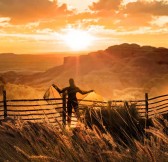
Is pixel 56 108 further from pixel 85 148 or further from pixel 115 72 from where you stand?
pixel 115 72

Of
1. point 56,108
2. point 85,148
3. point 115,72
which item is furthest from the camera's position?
point 115,72

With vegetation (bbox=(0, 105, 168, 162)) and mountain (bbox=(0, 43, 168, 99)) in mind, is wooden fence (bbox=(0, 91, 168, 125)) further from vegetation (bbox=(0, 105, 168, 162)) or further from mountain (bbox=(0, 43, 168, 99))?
mountain (bbox=(0, 43, 168, 99))

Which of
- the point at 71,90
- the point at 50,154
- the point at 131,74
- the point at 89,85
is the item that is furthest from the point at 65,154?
the point at 131,74

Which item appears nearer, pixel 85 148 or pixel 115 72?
pixel 85 148

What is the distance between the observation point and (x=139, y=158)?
408 centimetres

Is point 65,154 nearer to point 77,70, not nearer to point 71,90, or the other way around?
point 71,90

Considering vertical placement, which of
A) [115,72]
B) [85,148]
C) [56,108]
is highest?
[56,108]

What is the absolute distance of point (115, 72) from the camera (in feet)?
446

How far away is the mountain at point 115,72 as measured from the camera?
11444 cm

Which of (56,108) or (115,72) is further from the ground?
(56,108)

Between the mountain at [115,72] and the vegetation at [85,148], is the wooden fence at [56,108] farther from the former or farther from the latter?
the mountain at [115,72]

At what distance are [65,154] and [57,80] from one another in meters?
127

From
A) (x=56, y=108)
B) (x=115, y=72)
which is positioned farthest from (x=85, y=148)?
(x=115, y=72)

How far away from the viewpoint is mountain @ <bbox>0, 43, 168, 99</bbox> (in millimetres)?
114438
